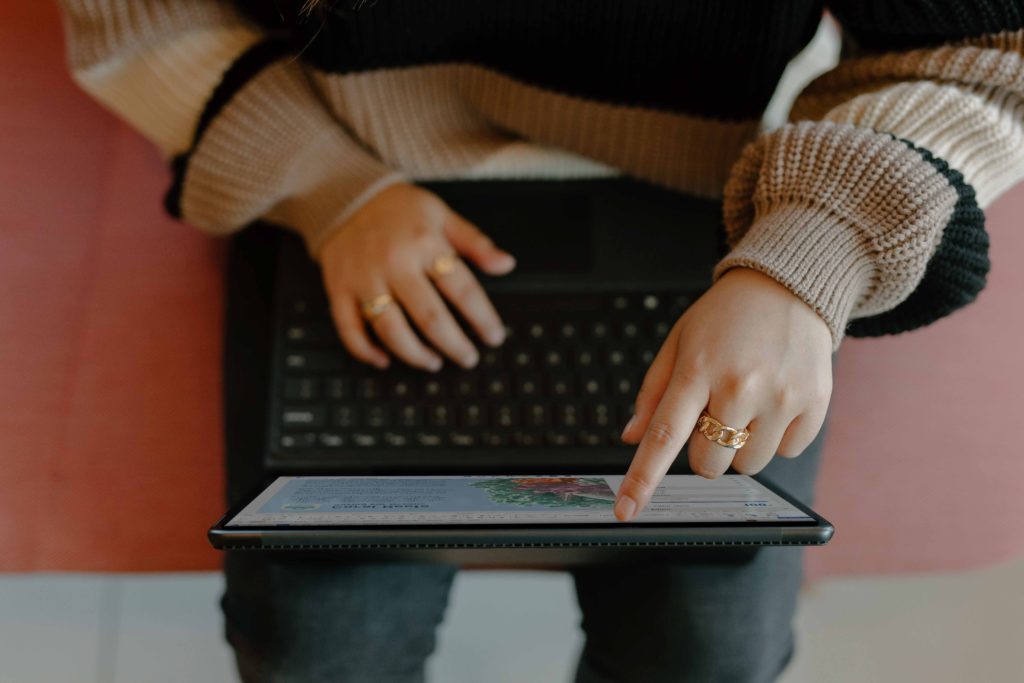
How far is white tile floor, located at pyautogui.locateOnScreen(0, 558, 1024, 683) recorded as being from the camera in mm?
838

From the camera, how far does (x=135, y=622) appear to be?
864 millimetres

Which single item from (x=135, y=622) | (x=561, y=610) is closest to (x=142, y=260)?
(x=135, y=622)

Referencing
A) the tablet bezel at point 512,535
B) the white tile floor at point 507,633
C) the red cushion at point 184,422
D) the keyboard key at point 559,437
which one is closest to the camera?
the tablet bezel at point 512,535

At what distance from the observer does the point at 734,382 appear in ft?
1.27

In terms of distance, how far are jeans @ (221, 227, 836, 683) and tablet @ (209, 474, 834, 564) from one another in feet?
0.36

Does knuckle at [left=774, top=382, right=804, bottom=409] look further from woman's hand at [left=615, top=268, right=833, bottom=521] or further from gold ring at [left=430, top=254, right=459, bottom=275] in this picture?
gold ring at [left=430, top=254, right=459, bottom=275]

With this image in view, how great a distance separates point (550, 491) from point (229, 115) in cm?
34

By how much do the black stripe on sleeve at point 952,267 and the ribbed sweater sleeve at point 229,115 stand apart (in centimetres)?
35

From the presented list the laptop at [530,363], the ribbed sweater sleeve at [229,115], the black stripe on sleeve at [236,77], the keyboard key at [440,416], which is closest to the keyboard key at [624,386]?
the laptop at [530,363]

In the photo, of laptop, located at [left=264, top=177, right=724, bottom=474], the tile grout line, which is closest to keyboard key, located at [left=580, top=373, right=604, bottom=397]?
laptop, located at [left=264, top=177, right=724, bottom=474]

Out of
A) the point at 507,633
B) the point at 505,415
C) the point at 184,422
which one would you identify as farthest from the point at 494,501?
the point at 507,633

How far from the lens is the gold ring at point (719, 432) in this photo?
40 centimetres

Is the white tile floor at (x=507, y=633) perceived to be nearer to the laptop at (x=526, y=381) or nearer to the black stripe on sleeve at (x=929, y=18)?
the laptop at (x=526, y=381)

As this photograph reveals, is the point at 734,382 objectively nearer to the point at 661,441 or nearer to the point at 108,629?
the point at 661,441
